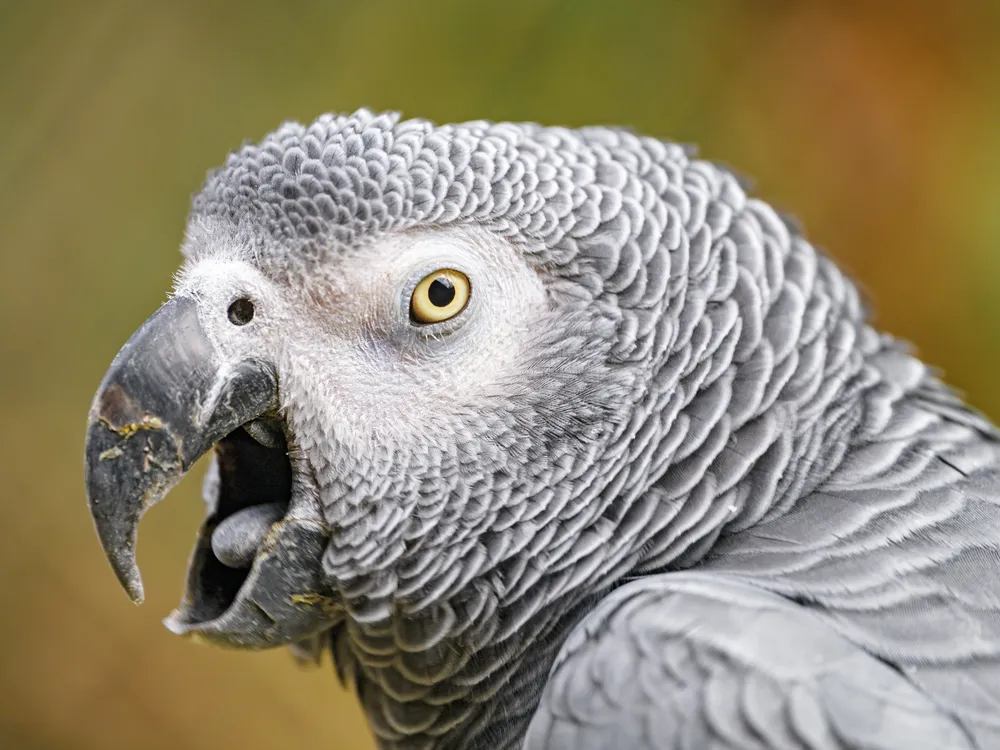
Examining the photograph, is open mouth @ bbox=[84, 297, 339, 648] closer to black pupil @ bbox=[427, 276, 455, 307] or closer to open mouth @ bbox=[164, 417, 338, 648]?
open mouth @ bbox=[164, 417, 338, 648]

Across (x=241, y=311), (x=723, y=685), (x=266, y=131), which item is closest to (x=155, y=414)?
(x=241, y=311)

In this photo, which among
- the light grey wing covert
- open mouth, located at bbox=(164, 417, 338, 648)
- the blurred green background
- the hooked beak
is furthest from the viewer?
the blurred green background

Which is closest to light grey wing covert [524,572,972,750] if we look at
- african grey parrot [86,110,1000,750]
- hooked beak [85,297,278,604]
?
african grey parrot [86,110,1000,750]

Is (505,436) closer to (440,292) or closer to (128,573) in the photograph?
(440,292)

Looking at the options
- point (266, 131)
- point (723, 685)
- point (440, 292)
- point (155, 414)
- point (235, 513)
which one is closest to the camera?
point (723, 685)

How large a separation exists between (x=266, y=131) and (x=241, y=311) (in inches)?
77.5

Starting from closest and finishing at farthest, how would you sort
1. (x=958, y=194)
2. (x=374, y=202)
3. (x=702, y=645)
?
(x=702, y=645), (x=374, y=202), (x=958, y=194)

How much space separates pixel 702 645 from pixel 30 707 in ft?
9.16

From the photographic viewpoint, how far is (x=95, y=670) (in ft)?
9.52

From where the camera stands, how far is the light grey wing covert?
3.00 feet

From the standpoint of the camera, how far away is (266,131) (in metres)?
2.91

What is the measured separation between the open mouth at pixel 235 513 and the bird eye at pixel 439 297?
0.85 feet

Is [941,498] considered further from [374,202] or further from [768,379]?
[374,202]

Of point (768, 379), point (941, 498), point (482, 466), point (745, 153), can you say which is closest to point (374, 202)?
point (482, 466)
